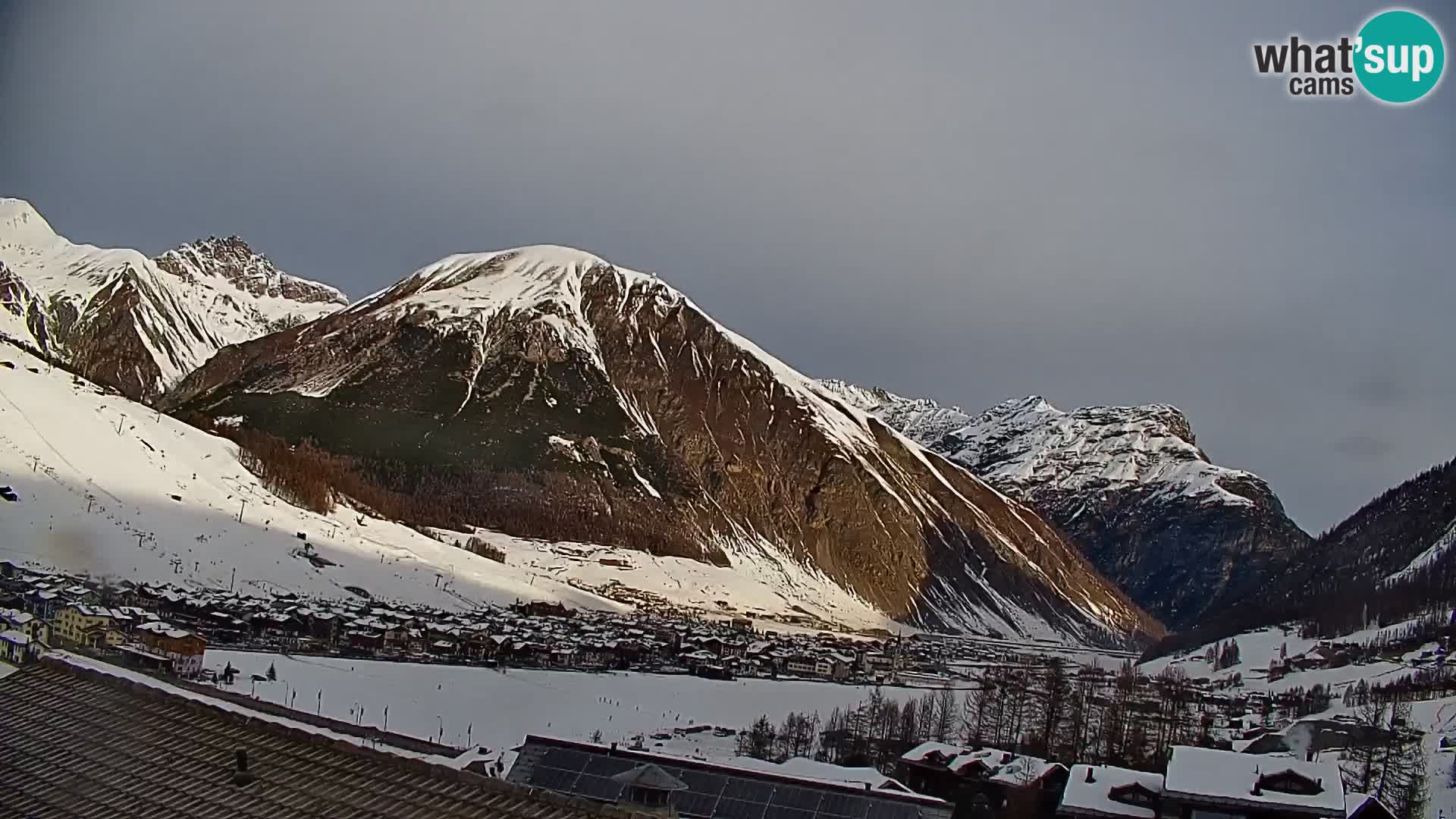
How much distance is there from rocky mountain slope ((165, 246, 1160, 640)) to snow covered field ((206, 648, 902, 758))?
2955 cm

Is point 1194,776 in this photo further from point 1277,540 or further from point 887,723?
point 1277,540

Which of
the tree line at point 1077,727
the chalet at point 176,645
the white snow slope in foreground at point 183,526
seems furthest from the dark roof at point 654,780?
the white snow slope in foreground at point 183,526

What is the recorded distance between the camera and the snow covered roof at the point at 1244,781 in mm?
10461

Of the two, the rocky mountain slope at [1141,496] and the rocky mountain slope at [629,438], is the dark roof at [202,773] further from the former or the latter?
the rocky mountain slope at [1141,496]

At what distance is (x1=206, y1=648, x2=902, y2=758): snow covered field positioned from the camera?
17.3 metres

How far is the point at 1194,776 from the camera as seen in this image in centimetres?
1126

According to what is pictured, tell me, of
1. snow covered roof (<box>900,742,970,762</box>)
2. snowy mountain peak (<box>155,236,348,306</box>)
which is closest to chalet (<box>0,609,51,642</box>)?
snow covered roof (<box>900,742,970,762</box>)

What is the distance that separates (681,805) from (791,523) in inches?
2596

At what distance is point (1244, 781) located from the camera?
1105 cm

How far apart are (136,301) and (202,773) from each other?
377 feet

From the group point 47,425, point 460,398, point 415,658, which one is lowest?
point 415,658

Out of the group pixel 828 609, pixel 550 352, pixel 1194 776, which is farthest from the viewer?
pixel 550 352

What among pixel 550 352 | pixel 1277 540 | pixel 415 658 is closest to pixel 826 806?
pixel 415 658

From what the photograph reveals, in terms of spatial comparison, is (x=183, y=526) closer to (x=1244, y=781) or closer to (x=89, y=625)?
(x=89, y=625)
